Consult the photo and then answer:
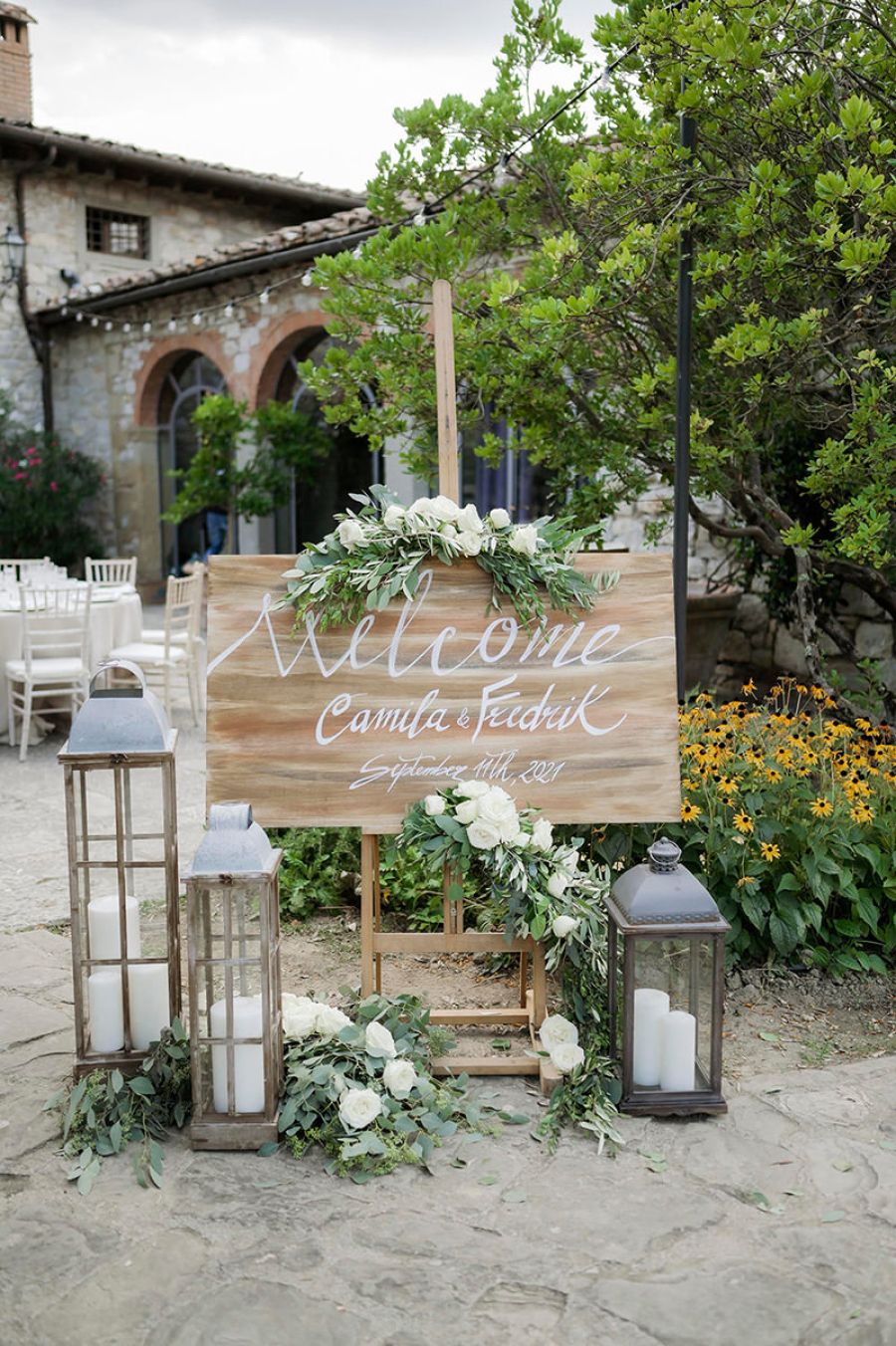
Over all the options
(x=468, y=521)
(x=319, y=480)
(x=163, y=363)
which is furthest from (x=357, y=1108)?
(x=163, y=363)

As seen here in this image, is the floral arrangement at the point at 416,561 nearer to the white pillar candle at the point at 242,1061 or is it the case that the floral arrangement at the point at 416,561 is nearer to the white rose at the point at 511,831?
the white rose at the point at 511,831

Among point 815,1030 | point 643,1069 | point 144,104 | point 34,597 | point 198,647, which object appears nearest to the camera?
point 643,1069

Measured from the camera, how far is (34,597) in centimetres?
659

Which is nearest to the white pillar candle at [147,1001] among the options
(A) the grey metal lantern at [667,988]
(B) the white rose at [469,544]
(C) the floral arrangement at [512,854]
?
(C) the floral arrangement at [512,854]

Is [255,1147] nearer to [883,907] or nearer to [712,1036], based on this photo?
[712,1036]

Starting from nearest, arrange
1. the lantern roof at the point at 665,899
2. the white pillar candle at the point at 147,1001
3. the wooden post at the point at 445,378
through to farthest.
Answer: the lantern roof at the point at 665,899 < the white pillar candle at the point at 147,1001 < the wooden post at the point at 445,378

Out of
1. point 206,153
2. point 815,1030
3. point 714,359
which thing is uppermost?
point 206,153

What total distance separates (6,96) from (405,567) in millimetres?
13239

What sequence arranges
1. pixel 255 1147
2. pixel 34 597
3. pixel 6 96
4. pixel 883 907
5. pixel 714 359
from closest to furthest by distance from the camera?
pixel 255 1147, pixel 883 907, pixel 714 359, pixel 34 597, pixel 6 96

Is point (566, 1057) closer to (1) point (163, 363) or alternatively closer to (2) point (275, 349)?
(2) point (275, 349)

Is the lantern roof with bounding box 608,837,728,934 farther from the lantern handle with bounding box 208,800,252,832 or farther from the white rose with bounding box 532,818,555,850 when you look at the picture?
the lantern handle with bounding box 208,800,252,832

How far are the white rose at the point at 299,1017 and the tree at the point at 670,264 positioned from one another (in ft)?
6.67

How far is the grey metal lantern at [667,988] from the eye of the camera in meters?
2.49

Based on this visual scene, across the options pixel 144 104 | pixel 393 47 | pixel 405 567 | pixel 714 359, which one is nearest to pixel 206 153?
pixel 144 104
